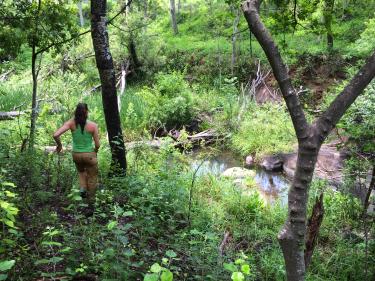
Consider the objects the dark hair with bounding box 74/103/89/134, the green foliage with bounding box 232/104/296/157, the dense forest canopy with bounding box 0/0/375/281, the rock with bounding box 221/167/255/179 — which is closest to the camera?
the dense forest canopy with bounding box 0/0/375/281

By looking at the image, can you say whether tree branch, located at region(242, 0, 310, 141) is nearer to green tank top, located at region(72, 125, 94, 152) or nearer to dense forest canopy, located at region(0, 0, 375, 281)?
dense forest canopy, located at region(0, 0, 375, 281)

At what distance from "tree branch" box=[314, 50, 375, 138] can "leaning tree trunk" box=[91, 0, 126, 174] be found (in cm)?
415

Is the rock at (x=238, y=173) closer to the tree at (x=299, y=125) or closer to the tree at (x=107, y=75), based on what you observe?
the tree at (x=107, y=75)

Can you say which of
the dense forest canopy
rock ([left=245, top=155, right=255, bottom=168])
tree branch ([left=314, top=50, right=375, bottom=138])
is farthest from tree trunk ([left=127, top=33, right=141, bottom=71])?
tree branch ([left=314, top=50, right=375, bottom=138])

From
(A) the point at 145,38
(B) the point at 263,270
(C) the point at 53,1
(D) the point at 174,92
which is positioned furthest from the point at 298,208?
(A) the point at 145,38

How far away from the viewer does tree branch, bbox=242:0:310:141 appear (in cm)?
249

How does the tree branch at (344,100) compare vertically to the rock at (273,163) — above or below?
above

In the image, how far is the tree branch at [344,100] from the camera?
257 cm

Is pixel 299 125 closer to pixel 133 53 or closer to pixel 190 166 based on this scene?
pixel 190 166

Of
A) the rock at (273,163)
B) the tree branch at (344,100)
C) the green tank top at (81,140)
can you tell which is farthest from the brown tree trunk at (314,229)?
the rock at (273,163)

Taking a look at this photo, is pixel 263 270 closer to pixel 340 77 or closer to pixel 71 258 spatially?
pixel 71 258

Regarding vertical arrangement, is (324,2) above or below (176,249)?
above

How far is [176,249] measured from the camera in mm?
4023

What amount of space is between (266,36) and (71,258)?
7.71 feet
